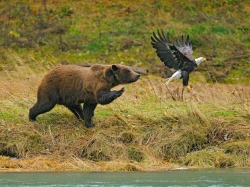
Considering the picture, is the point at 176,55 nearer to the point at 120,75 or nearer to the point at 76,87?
the point at 120,75

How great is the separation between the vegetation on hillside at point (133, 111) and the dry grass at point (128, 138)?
2cm

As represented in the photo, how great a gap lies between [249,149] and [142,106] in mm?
3239

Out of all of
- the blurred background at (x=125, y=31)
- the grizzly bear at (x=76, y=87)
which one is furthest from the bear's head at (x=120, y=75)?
the blurred background at (x=125, y=31)

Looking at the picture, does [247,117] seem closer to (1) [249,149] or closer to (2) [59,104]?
(1) [249,149]

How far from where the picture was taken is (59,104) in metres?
16.6

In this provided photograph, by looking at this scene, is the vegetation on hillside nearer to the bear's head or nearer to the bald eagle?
the bald eagle

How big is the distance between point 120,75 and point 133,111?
105 cm

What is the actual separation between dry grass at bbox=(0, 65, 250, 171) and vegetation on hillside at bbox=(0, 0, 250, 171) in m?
0.02

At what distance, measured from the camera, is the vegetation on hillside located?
15180 mm

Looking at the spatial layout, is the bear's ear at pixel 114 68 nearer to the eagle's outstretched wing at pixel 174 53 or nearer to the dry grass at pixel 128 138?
the dry grass at pixel 128 138

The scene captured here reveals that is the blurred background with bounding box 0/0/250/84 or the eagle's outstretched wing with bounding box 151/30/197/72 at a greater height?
the eagle's outstretched wing with bounding box 151/30/197/72

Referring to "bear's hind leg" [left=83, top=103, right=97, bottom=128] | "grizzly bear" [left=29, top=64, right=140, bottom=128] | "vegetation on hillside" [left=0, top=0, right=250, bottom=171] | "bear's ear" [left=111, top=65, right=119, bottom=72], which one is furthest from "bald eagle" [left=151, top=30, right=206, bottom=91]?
"bear's hind leg" [left=83, top=103, right=97, bottom=128]

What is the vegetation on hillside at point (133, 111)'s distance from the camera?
1518 centimetres

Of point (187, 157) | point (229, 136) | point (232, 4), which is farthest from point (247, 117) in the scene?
point (232, 4)
